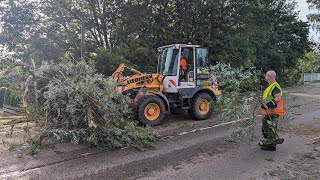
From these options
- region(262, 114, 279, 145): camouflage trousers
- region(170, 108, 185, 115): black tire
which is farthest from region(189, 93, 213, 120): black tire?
region(262, 114, 279, 145): camouflage trousers

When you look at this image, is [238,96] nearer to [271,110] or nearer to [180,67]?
[271,110]

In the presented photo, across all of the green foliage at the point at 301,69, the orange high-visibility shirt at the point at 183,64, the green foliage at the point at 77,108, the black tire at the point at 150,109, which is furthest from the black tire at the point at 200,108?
the green foliage at the point at 301,69

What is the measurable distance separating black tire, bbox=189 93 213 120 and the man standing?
11.6 feet

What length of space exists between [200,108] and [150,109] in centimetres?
207

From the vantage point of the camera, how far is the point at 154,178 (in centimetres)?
480

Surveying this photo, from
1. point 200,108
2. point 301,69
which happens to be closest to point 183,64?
point 200,108

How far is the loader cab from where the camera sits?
9617 millimetres

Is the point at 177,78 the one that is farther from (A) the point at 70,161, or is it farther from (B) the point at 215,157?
(A) the point at 70,161

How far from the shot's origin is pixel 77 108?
6367mm

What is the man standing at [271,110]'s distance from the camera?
6.12m

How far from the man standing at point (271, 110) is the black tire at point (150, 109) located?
3.50 m

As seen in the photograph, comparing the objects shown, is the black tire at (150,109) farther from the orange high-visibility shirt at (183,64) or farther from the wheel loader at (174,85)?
the orange high-visibility shirt at (183,64)

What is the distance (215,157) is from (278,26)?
23.4m

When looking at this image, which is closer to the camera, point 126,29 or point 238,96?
point 238,96
